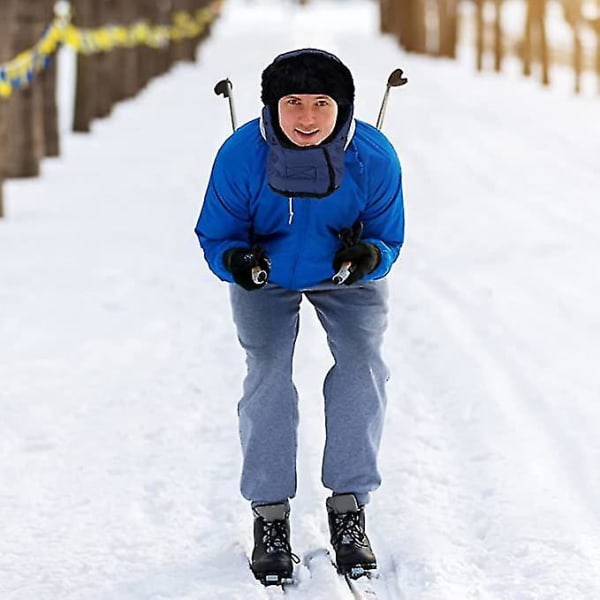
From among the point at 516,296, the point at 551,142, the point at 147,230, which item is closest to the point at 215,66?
the point at 551,142

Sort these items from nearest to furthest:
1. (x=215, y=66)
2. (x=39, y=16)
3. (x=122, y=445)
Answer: (x=122, y=445) → (x=39, y=16) → (x=215, y=66)

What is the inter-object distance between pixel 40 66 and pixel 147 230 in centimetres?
293

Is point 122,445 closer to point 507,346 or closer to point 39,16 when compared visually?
point 507,346

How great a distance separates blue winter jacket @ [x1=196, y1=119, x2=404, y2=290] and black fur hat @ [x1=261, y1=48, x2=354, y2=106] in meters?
0.14

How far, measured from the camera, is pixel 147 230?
863cm

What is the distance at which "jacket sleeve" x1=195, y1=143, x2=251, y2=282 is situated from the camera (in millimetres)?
3156

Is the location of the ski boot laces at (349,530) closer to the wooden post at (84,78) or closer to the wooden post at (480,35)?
the wooden post at (84,78)

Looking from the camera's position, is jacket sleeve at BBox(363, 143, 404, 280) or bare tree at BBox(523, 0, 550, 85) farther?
bare tree at BBox(523, 0, 550, 85)

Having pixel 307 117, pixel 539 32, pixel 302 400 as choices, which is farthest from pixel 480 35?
pixel 307 117

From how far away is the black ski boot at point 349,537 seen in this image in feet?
11.1

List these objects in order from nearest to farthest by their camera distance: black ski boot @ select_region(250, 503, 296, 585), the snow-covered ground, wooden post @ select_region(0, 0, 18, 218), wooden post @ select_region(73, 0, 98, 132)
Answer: black ski boot @ select_region(250, 503, 296, 585) < the snow-covered ground < wooden post @ select_region(0, 0, 18, 218) < wooden post @ select_region(73, 0, 98, 132)

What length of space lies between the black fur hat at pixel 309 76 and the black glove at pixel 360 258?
359mm

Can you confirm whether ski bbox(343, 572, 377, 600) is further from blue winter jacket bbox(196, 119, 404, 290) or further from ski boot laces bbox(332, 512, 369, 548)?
blue winter jacket bbox(196, 119, 404, 290)

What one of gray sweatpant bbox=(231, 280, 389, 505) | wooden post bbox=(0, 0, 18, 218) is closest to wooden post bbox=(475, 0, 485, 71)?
wooden post bbox=(0, 0, 18, 218)
